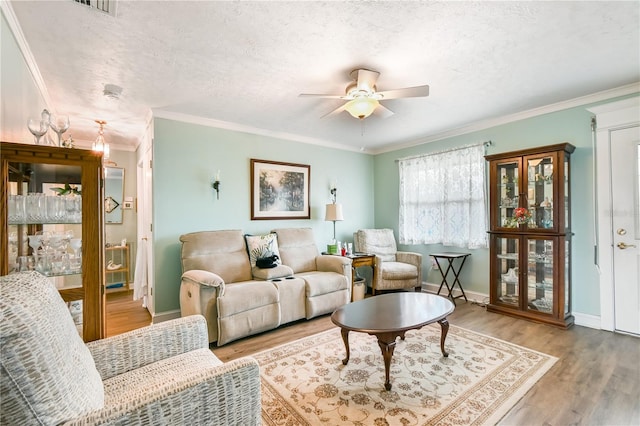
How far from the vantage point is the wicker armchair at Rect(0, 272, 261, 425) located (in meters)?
0.83

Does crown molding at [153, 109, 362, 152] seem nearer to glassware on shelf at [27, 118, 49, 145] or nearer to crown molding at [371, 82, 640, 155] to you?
crown molding at [371, 82, 640, 155]

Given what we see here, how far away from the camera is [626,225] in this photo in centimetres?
302

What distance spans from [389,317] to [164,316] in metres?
2.65

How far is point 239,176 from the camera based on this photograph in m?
4.07

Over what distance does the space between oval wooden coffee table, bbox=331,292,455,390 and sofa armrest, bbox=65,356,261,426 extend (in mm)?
1022

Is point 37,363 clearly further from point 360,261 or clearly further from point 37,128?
point 360,261

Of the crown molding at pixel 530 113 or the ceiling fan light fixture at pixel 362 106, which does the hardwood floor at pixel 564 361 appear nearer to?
the ceiling fan light fixture at pixel 362 106

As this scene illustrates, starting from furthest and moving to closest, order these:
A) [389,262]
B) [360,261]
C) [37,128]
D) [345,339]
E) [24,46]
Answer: [389,262] < [360,261] < [345,339] < [24,46] < [37,128]

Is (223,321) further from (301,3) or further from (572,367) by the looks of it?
(572,367)

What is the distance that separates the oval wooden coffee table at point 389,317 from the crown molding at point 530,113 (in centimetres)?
259

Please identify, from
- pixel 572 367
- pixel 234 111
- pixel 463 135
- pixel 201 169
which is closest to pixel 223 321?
pixel 201 169

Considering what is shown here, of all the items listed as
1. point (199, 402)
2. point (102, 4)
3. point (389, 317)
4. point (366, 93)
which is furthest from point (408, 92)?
point (199, 402)

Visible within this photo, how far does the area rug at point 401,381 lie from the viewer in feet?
6.05

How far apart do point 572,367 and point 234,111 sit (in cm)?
400
